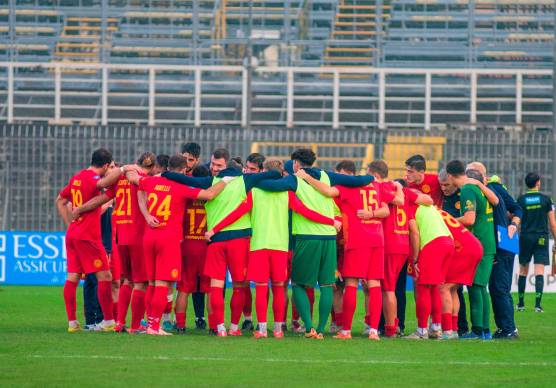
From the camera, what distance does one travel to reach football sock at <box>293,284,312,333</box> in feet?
39.9

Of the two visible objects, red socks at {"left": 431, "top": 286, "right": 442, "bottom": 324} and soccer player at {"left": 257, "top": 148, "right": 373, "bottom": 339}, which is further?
red socks at {"left": 431, "top": 286, "right": 442, "bottom": 324}

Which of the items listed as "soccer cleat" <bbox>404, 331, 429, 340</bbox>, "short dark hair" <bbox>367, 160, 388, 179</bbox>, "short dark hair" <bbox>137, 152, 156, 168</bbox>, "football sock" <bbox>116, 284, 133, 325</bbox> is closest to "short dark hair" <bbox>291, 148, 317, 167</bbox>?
"short dark hair" <bbox>367, 160, 388, 179</bbox>

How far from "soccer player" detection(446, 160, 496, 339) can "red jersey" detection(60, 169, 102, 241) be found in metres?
3.35

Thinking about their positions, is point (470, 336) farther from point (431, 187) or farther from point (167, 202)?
point (167, 202)

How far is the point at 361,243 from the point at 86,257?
8.61ft

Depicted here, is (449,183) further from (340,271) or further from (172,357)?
(172,357)

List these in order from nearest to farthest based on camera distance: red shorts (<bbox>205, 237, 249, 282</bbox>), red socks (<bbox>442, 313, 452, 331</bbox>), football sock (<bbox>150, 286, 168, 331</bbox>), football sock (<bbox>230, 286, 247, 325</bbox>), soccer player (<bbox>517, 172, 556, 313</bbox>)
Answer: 1. football sock (<bbox>150, 286, 168, 331</bbox>)
2. red shorts (<bbox>205, 237, 249, 282</bbox>)
3. football sock (<bbox>230, 286, 247, 325</bbox>)
4. red socks (<bbox>442, 313, 452, 331</bbox>)
5. soccer player (<bbox>517, 172, 556, 313</bbox>)

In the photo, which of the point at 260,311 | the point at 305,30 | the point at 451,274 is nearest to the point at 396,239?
the point at 451,274

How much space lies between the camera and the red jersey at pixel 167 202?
481 inches

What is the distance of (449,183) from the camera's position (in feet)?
42.1

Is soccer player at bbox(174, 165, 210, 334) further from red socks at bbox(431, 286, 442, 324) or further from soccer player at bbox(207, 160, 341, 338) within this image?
red socks at bbox(431, 286, 442, 324)

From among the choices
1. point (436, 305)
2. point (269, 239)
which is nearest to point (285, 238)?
point (269, 239)

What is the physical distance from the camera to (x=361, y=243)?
484 inches

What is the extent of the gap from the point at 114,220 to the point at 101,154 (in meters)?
0.71
